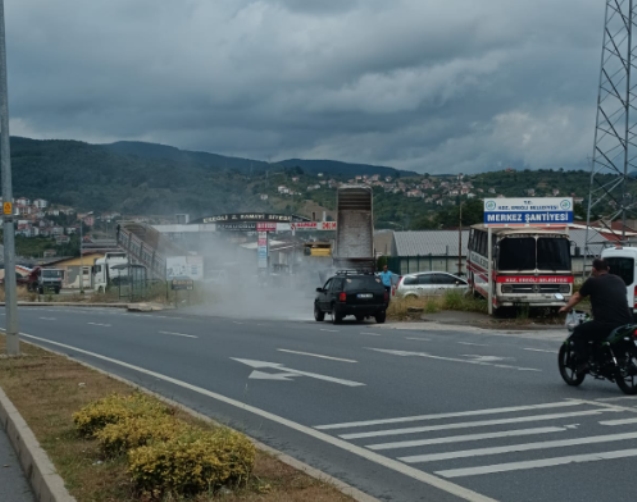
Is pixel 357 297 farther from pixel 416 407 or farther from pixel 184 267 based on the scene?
pixel 184 267

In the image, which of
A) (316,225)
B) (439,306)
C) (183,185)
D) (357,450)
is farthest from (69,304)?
(183,185)

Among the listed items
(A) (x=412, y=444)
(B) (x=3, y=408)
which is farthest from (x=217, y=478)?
(B) (x=3, y=408)

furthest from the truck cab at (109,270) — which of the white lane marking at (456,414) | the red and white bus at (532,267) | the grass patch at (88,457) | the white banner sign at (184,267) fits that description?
the white lane marking at (456,414)

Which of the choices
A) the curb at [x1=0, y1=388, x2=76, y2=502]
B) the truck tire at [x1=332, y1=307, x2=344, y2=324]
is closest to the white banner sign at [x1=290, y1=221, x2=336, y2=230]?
the truck tire at [x1=332, y1=307, x2=344, y2=324]

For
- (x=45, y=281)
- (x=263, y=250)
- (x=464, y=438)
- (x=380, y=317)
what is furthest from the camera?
(x=45, y=281)

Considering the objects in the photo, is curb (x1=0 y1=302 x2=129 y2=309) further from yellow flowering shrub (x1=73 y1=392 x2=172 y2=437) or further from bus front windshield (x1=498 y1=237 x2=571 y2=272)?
yellow flowering shrub (x1=73 y1=392 x2=172 y2=437)

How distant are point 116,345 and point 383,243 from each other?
74416mm

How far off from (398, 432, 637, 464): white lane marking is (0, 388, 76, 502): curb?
316 cm

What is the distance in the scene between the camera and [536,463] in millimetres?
8000

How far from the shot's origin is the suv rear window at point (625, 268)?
24.8 metres

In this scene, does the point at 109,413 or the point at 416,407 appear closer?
the point at 109,413

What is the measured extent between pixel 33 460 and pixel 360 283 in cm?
2152

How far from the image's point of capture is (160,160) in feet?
370

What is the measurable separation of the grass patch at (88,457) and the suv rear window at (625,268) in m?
15.9
